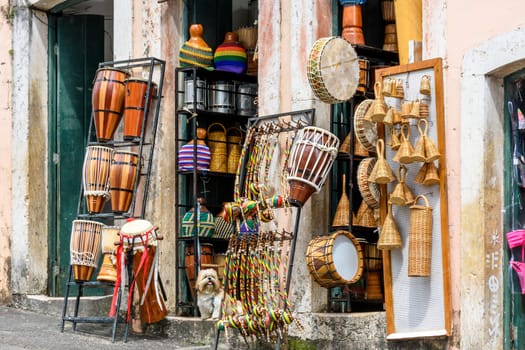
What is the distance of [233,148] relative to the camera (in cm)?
1015

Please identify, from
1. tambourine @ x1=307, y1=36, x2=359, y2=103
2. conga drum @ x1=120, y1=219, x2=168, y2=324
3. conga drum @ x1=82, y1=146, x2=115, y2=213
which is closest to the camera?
tambourine @ x1=307, y1=36, x2=359, y2=103

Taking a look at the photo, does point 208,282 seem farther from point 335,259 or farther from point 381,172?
point 381,172

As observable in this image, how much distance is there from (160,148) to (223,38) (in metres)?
1.40

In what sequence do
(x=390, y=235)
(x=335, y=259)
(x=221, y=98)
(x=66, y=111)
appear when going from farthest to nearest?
(x=66, y=111) < (x=221, y=98) < (x=335, y=259) < (x=390, y=235)

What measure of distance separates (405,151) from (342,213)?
49.1 inches

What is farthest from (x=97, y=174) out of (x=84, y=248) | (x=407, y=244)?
(x=407, y=244)

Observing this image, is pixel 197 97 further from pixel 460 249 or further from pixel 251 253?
pixel 460 249

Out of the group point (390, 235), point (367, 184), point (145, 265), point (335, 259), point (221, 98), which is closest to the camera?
point (390, 235)

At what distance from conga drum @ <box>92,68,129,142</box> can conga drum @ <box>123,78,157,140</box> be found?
0.10m

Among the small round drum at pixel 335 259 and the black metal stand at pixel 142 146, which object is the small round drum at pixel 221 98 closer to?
the black metal stand at pixel 142 146

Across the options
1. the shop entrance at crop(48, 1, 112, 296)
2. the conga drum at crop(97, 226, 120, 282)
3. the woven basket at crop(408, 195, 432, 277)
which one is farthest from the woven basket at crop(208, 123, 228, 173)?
the woven basket at crop(408, 195, 432, 277)

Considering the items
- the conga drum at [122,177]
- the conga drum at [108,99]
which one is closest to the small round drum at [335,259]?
the conga drum at [122,177]

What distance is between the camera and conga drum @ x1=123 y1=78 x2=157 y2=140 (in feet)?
32.0

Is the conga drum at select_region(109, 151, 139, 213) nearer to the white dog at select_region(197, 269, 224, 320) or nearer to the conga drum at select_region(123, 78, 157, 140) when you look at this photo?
the conga drum at select_region(123, 78, 157, 140)
